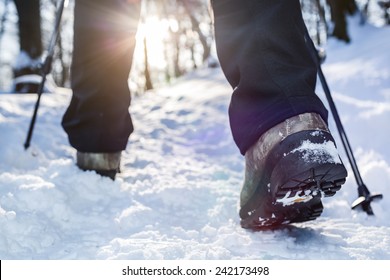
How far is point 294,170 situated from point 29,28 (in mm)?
Result: 5294

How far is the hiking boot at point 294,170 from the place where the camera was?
2.97ft

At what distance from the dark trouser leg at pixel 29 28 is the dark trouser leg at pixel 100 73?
163 inches

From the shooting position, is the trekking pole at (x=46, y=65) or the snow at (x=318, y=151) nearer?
the snow at (x=318, y=151)

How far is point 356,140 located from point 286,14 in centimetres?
124

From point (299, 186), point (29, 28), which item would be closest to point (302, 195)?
point (299, 186)

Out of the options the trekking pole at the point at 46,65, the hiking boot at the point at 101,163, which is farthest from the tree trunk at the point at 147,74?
the hiking boot at the point at 101,163

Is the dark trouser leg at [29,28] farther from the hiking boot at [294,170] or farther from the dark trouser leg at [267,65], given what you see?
the hiking boot at [294,170]

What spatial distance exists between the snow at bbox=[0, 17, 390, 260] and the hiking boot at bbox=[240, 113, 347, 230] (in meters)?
0.12

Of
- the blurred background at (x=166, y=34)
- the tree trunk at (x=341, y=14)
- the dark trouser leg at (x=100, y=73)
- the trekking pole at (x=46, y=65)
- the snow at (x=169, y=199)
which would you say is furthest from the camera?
the blurred background at (x=166, y=34)

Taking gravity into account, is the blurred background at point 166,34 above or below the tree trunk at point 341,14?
below

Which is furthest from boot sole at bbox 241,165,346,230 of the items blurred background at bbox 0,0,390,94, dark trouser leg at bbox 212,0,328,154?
blurred background at bbox 0,0,390,94

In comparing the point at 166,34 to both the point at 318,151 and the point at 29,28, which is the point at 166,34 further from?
the point at 318,151

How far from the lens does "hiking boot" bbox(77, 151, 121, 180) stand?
162cm

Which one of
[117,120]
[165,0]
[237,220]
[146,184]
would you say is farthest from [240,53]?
[165,0]
